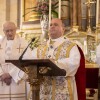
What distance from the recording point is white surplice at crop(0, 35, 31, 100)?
4382 mm

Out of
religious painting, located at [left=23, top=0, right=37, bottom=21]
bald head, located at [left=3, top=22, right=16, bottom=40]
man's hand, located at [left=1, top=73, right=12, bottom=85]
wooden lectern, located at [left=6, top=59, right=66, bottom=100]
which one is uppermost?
religious painting, located at [left=23, top=0, right=37, bottom=21]

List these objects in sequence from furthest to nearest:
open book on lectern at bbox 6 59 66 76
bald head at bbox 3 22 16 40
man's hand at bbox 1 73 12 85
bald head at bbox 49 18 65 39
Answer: bald head at bbox 3 22 16 40 < man's hand at bbox 1 73 12 85 < bald head at bbox 49 18 65 39 < open book on lectern at bbox 6 59 66 76

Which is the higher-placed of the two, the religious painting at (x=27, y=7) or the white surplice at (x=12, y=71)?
the religious painting at (x=27, y=7)

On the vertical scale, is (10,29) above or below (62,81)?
above

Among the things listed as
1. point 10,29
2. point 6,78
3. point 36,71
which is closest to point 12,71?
point 6,78

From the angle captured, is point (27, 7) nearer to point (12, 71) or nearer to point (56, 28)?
point (12, 71)

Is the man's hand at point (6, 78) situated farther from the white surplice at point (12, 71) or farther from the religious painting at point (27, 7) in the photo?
the religious painting at point (27, 7)

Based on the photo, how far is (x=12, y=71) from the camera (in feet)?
14.3

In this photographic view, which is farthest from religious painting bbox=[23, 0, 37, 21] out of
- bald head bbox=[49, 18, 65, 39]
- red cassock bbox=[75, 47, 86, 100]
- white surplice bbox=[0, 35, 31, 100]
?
red cassock bbox=[75, 47, 86, 100]

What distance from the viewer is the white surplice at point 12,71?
4382 millimetres

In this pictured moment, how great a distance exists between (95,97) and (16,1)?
477cm

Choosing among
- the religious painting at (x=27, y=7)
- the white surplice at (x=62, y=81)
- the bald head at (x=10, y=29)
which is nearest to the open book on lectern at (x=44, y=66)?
the white surplice at (x=62, y=81)

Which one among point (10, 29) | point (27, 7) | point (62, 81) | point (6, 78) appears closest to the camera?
point (62, 81)

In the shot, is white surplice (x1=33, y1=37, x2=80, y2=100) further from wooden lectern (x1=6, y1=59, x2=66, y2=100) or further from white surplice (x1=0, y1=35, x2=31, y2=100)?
white surplice (x1=0, y1=35, x2=31, y2=100)
